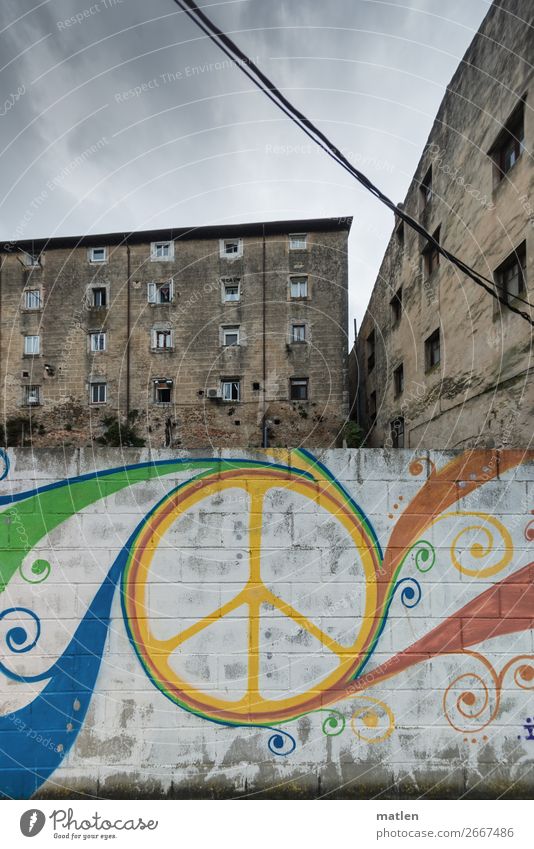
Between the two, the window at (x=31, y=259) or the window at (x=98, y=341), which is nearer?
the window at (x=98, y=341)

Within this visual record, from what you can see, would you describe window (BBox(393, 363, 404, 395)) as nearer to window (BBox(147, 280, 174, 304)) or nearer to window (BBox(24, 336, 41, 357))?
window (BBox(147, 280, 174, 304))

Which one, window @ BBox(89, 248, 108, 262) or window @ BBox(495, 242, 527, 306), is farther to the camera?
window @ BBox(89, 248, 108, 262)

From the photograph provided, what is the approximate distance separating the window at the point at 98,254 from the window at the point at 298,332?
11363mm

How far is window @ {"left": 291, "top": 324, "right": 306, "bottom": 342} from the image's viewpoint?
77.3ft

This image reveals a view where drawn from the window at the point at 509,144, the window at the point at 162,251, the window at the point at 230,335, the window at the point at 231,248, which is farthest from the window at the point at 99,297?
A: the window at the point at 509,144

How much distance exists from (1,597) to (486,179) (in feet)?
36.3

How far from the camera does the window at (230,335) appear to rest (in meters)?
23.8

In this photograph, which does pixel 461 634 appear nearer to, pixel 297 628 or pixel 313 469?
pixel 297 628

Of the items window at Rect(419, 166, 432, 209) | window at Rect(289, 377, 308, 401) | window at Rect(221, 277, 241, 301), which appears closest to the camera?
window at Rect(419, 166, 432, 209)

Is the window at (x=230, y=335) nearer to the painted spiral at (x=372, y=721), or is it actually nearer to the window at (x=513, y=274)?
the window at (x=513, y=274)

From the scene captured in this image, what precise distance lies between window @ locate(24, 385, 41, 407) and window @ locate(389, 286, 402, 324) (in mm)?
19196

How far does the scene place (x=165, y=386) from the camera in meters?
23.9

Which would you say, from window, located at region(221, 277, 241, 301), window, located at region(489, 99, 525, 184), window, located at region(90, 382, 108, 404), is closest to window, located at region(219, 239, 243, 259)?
window, located at region(221, 277, 241, 301)

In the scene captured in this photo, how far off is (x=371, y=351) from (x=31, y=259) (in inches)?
769
